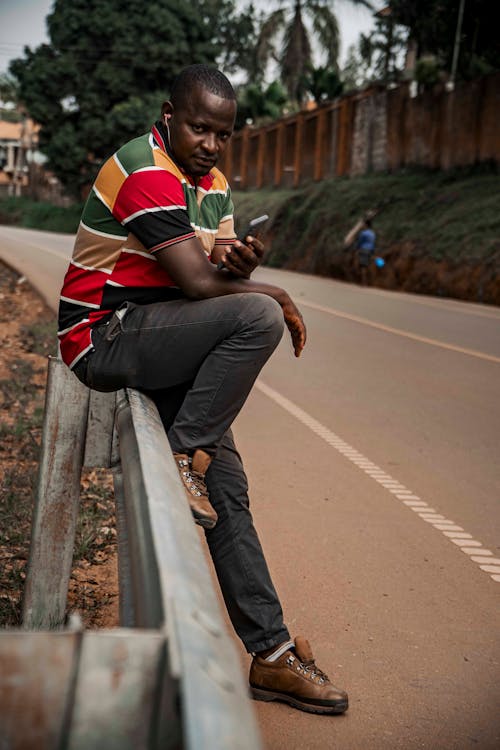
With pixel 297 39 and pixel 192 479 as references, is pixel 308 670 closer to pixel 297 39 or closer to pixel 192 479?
pixel 192 479

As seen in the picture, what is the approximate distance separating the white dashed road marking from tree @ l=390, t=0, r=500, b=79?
23594 millimetres

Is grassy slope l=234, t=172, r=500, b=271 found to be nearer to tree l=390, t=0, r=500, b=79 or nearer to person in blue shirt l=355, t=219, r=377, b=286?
person in blue shirt l=355, t=219, r=377, b=286

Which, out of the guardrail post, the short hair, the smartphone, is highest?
the short hair

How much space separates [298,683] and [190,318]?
1.32 m

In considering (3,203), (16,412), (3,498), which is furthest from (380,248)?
(3,203)

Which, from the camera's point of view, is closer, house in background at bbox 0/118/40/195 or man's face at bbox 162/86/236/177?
man's face at bbox 162/86/236/177

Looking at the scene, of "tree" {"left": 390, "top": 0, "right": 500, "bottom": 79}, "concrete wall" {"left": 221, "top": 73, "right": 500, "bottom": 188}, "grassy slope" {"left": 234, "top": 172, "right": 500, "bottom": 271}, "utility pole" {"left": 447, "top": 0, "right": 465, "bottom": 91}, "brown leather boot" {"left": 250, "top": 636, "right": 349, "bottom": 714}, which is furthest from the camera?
"concrete wall" {"left": 221, "top": 73, "right": 500, "bottom": 188}

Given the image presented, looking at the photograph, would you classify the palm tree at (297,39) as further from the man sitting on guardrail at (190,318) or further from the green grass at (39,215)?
the man sitting on guardrail at (190,318)

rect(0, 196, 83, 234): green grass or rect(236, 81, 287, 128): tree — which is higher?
rect(236, 81, 287, 128): tree

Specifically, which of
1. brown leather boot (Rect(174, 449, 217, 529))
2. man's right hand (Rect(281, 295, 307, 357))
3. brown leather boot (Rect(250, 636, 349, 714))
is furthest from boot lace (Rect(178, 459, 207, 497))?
brown leather boot (Rect(250, 636, 349, 714))

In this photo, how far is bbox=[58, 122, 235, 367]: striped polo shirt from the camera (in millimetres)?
3523

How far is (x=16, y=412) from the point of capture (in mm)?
9523

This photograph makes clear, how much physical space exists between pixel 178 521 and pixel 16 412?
7623mm

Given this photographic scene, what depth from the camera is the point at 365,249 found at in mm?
31641
